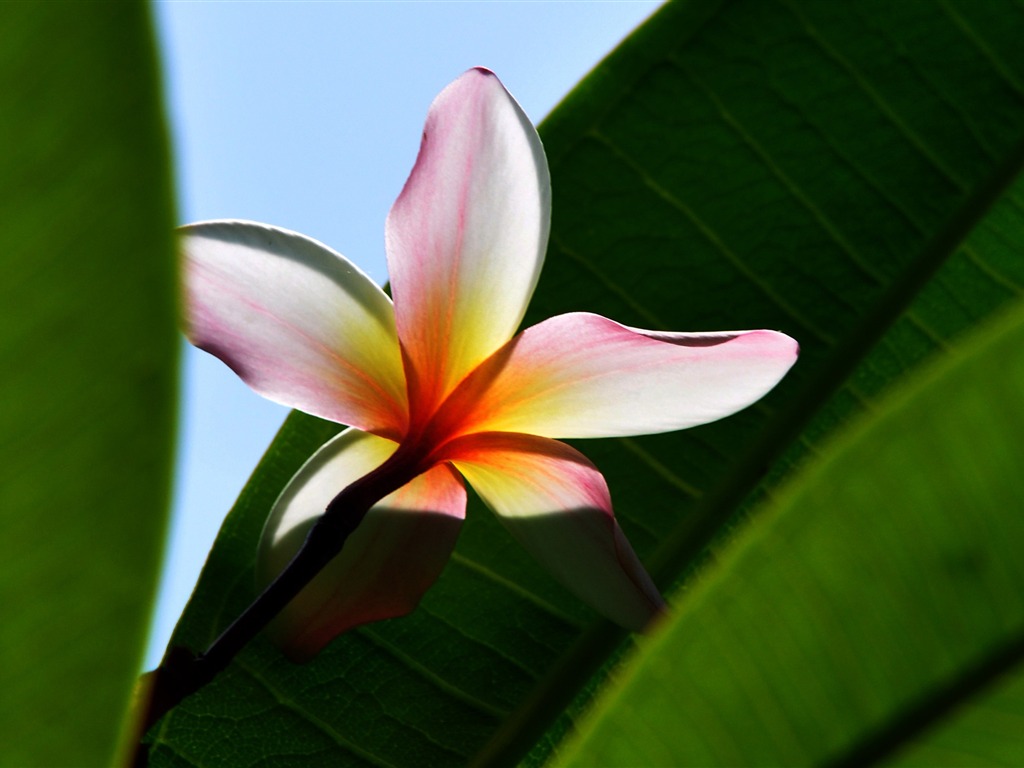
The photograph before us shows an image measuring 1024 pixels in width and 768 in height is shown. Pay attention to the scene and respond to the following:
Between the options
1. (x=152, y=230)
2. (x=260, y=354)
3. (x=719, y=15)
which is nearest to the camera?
(x=152, y=230)

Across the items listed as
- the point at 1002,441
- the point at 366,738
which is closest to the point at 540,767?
the point at 366,738

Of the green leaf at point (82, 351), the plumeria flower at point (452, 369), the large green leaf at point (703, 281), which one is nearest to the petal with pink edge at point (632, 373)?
the plumeria flower at point (452, 369)

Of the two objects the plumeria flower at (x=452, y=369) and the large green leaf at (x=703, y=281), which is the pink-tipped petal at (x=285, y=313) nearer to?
the plumeria flower at (x=452, y=369)

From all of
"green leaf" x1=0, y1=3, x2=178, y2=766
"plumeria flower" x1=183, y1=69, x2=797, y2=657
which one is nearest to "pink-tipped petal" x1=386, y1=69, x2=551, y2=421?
"plumeria flower" x1=183, y1=69, x2=797, y2=657

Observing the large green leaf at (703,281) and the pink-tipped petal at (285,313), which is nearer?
the pink-tipped petal at (285,313)

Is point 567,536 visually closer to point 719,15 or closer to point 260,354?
point 260,354

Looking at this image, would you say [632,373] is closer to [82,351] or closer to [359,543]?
[359,543]
